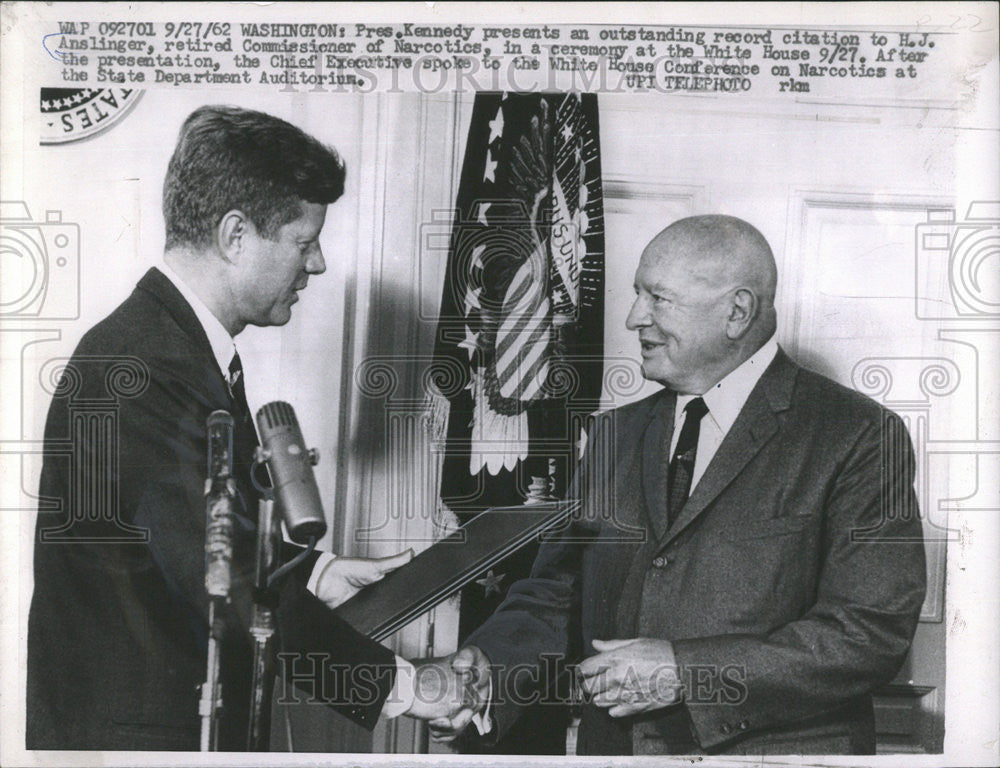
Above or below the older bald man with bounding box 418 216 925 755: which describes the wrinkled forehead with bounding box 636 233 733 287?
above

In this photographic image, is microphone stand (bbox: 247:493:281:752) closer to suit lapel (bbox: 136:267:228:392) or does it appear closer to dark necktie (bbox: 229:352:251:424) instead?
A: dark necktie (bbox: 229:352:251:424)

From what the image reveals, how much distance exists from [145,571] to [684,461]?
1.98m

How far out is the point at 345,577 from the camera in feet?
13.0

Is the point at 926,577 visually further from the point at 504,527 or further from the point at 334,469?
the point at 334,469

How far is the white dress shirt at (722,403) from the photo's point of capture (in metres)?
3.95

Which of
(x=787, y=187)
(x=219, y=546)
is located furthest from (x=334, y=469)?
(x=787, y=187)

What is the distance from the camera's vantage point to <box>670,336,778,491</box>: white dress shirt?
3.95 metres

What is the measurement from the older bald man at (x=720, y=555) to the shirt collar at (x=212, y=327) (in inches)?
52.8

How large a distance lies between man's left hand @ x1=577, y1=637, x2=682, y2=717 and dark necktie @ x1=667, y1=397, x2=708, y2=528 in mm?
449

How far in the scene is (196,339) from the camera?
398cm
